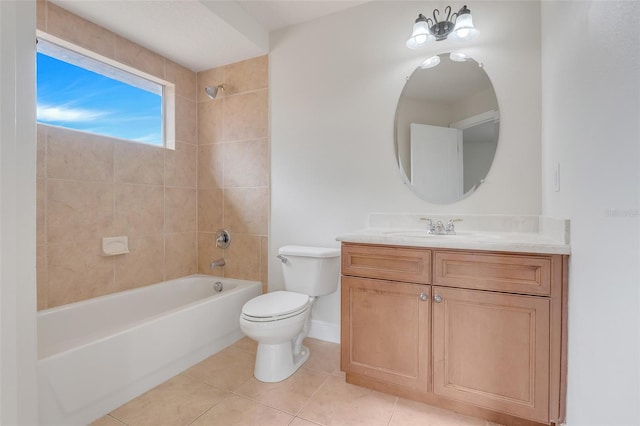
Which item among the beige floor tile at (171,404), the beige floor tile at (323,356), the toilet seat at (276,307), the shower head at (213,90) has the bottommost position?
the beige floor tile at (323,356)

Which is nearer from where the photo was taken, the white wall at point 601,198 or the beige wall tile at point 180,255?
the white wall at point 601,198

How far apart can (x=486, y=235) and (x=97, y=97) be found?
2.80 meters

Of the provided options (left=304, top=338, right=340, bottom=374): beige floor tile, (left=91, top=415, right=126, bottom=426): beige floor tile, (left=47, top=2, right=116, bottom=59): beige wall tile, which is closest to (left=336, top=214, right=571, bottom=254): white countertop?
(left=304, top=338, right=340, bottom=374): beige floor tile

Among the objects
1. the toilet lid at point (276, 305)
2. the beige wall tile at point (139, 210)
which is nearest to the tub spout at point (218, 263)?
the beige wall tile at point (139, 210)

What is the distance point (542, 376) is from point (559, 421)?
0.64ft

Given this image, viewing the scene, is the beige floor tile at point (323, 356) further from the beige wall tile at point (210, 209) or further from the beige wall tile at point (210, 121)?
the beige wall tile at point (210, 121)

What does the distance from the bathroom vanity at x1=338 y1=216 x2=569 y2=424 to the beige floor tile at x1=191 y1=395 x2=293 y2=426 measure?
444 millimetres

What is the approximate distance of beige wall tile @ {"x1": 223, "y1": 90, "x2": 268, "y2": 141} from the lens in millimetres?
2512

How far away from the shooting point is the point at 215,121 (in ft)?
8.96

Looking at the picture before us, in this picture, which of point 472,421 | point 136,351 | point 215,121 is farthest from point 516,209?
point 215,121

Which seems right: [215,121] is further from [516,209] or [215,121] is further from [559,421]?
[559,421]

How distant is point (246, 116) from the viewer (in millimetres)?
2584

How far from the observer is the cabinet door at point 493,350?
1.26 m

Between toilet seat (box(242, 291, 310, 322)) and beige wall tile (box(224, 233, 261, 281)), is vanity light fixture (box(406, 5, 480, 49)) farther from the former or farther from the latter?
beige wall tile (box(224, 233, 261, 281))
